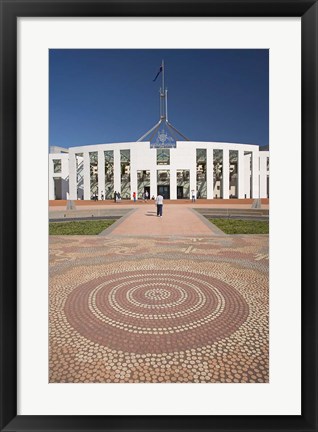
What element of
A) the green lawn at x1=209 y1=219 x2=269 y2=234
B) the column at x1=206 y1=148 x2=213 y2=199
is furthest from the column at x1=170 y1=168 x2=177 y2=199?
the green lawn at x1=209 y1=219 x2=269 y2=234

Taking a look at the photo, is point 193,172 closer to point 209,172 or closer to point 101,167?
point 209,172

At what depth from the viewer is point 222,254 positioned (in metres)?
7.88

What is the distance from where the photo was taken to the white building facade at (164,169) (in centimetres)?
4312

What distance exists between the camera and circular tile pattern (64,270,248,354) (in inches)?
134

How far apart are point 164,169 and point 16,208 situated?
4301 centimetres

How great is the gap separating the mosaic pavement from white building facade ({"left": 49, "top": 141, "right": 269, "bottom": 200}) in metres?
36.5

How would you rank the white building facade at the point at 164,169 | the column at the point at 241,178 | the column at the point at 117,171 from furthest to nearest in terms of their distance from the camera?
the column at the point at 241,178
the column at the point at 117,171
the white building facade at the point at 164,169

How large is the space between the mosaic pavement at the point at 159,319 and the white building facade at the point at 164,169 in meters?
36.5

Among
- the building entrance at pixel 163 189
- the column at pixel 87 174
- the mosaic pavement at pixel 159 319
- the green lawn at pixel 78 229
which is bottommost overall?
the mosaic pavement at pixel 159 319

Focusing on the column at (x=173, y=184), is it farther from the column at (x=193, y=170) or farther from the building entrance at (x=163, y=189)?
the building entrance at (x=163, y=189)

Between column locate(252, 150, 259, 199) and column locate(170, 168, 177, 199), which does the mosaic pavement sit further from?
column locate(252, 150, 259, 199)

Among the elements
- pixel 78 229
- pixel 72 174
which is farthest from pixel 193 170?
pixel 78 229

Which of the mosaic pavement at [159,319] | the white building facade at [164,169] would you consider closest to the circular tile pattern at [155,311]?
the mosaic pavement at [159,319]

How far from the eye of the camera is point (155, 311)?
421cm
